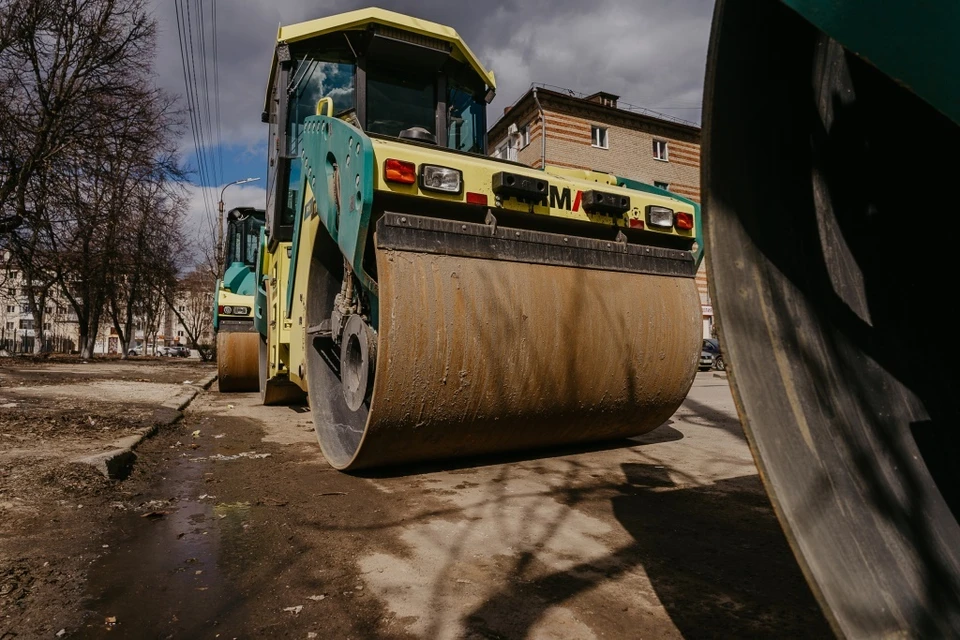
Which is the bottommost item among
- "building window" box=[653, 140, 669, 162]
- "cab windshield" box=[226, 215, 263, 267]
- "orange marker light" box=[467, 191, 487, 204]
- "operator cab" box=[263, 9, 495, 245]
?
"orange marker light" box=[467, 191, 487, 204]

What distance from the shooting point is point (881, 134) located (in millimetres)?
1152

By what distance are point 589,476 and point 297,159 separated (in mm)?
3481

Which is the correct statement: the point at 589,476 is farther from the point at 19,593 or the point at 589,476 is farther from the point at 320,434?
the point at 19,593

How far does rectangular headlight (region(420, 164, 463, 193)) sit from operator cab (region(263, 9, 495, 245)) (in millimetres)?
1755

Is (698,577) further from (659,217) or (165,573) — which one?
(659,217)

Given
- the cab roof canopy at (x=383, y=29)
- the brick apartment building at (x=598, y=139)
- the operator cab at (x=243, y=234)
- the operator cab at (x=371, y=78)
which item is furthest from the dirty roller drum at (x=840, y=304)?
the brick apartment building at (x=598, y=139)

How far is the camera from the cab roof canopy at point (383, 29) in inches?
188

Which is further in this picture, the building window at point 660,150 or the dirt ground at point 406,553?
the building window at point 660,150

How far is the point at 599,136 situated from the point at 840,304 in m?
27.3

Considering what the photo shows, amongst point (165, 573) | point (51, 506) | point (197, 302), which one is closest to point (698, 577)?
point (165, 573)

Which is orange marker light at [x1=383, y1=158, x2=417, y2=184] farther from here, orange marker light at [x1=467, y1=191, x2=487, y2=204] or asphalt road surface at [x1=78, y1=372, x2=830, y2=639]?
asphalt road surface at [x1=78, y1=372, x2=830, y2=639]

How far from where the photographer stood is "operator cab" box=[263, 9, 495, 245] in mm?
4852

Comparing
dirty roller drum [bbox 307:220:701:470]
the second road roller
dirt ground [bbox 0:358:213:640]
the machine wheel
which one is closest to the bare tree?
dirt ground [bbox 0:358:213:640]

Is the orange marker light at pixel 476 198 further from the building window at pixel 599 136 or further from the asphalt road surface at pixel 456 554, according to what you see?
the building window at pixel 599 136
